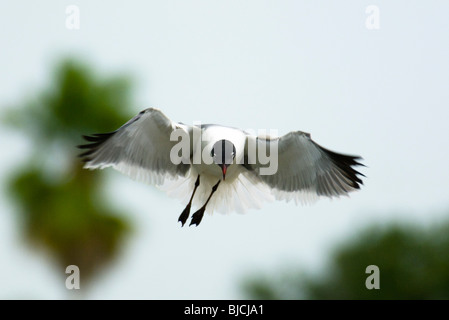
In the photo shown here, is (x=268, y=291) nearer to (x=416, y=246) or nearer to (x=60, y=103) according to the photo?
(x=416, y=246)

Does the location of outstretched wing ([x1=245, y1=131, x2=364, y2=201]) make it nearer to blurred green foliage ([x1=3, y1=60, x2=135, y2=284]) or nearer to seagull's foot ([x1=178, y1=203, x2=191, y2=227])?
seagull's foot ([x1=178, y1=203, x2=191, y2=227])

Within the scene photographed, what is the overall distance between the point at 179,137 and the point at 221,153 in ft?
1.52

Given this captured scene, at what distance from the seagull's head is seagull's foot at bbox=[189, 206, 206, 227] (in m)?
0.77

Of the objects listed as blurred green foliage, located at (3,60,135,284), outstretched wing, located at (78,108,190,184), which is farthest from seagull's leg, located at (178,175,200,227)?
blurred green foliage, located at (3,60,135,284)

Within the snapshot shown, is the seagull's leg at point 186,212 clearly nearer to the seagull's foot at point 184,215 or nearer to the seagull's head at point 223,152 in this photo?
the seagull's foot at point 184,215

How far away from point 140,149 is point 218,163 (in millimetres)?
773

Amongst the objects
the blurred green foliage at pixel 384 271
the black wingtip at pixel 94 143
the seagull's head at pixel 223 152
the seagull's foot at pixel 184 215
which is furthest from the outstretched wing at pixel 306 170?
the blurred green foliage at pixel 384 271

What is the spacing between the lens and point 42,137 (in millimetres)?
12492

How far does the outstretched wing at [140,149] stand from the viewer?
7117 millimetres

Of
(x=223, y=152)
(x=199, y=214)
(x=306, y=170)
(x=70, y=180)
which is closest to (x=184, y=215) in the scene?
(x=199, y=214)

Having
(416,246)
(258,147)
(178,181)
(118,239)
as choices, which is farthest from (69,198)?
(416,246)

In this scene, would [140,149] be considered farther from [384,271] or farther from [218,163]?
[384,271]

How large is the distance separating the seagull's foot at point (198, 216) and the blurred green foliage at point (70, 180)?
14.0 feet

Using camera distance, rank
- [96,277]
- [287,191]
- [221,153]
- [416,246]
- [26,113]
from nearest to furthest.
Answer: [221,153]
[287,191]
[96,277]
[26,113]
[416,246]
